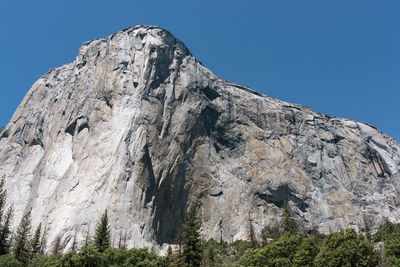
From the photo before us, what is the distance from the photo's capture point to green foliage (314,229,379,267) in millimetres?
41844

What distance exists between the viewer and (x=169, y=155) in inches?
3654

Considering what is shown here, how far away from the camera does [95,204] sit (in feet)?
263

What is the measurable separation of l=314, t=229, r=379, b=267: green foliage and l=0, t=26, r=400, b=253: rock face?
Result: 138 ft

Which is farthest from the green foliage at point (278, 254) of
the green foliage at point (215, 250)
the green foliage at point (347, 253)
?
the green foliage at point (215, 250)

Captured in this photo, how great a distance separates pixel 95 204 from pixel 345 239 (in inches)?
2115

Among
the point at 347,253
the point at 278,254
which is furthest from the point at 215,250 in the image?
the point at 347,253

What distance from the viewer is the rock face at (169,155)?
8344cm

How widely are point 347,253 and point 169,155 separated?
186 feet

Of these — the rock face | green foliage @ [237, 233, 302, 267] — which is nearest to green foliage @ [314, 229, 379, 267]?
green foliage @ [237, 233, 302, 267]

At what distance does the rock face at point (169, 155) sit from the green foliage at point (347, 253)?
42.2 meters

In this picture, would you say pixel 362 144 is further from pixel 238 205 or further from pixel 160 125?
pixel 160 125

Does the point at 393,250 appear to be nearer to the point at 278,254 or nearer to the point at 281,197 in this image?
the point at 278,254

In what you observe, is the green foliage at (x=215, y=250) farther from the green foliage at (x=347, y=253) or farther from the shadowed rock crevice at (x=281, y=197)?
the green foliage at (x=347, y=253)

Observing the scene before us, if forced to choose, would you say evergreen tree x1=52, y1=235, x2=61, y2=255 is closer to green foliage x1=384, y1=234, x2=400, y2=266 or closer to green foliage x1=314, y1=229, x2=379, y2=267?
green foliage x1=314, y1=229, x2=379, y2=267
